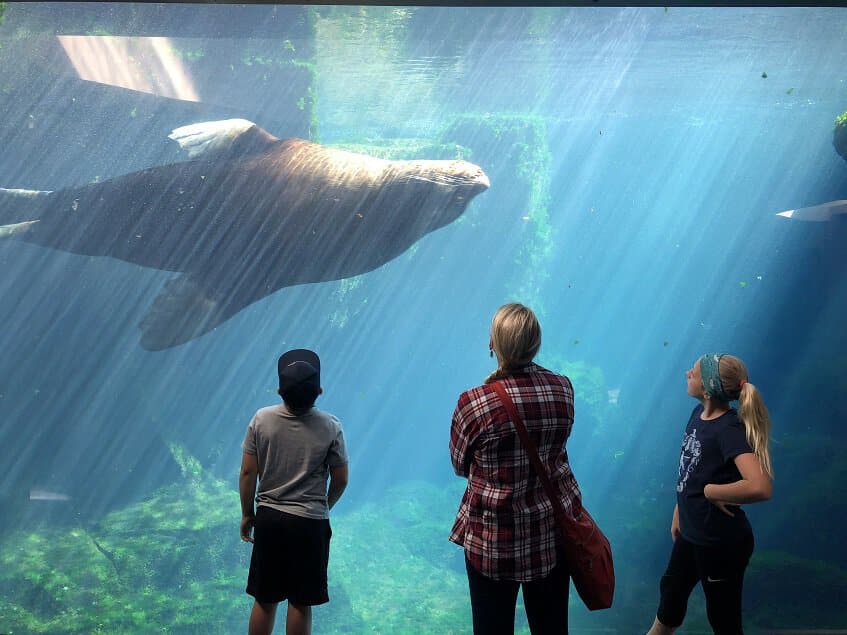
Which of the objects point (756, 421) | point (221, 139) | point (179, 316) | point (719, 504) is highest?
point (221, 139)

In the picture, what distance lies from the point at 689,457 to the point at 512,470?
117 cm

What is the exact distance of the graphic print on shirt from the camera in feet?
9.21

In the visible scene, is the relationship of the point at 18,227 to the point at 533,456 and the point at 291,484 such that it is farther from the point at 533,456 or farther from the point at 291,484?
the point at 533,456

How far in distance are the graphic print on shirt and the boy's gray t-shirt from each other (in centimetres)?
165

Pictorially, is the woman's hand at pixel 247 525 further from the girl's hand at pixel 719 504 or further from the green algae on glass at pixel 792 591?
the green algae on glass at pixel 792 591

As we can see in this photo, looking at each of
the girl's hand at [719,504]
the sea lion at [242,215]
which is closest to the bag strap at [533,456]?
the girl's hand at [719,504]

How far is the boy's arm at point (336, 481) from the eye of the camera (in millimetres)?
2723

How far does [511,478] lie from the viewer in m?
2.19

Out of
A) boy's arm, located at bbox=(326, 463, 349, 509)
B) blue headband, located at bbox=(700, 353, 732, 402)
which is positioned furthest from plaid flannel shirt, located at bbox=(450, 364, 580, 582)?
blue headband, located at bbox=(700, 353, 732, 402)

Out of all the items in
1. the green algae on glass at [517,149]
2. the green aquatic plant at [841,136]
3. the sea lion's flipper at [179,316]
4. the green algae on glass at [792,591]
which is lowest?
the green algae on glass at [792,591]

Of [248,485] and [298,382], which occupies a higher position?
[298,382]

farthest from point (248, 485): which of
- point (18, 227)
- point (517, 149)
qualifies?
point (517, 149)

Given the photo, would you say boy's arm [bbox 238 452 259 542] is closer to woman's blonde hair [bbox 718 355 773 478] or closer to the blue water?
woman's blonde hair [bbox 718 355 773 478]

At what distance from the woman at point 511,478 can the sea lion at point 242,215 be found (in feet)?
16.5
